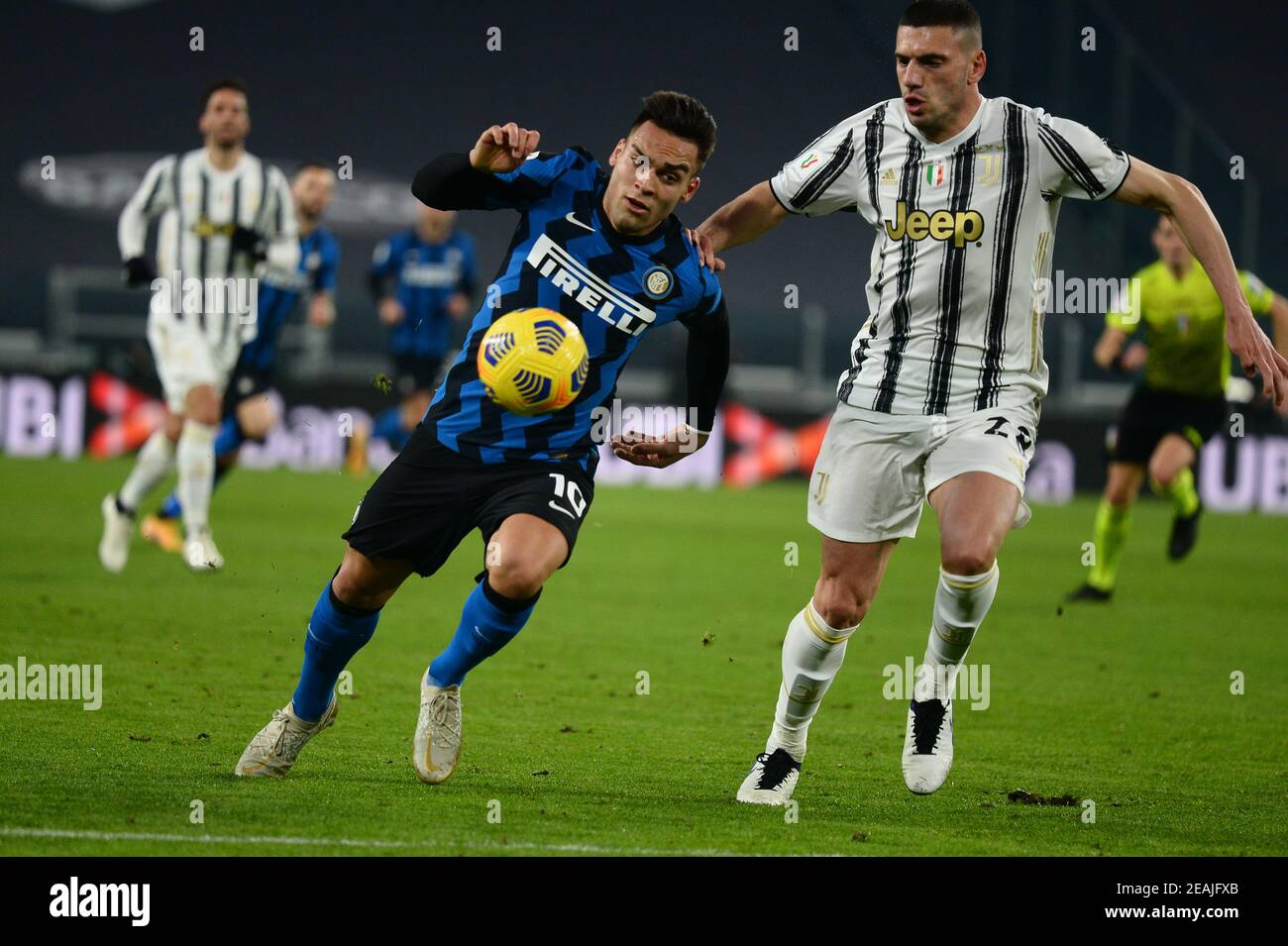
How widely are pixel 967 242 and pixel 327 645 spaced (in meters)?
2.10

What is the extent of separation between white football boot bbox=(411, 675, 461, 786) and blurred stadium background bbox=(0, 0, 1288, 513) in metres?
14.3

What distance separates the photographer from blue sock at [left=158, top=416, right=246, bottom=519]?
10492 mm

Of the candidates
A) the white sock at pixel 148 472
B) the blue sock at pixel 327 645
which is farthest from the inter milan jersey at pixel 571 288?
the white sock at pixel 148 472

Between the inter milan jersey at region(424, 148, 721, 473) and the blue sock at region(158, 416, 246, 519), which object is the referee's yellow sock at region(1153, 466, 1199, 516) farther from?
the inter milan jersey at region(424, 148, 721, 473)

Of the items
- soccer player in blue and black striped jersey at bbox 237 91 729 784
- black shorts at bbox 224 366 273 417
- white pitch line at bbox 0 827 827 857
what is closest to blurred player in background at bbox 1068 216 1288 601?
black shorts at bbox 224 366 273 417

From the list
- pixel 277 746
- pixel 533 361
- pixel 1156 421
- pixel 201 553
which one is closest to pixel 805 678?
pixel 533 361

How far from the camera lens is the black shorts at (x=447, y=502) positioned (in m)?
4.58

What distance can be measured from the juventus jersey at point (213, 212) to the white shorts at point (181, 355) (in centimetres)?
18

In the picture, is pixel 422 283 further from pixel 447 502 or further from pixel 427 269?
pixel 447 502

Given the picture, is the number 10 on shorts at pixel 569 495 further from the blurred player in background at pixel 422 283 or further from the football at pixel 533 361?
the blurred player in background at pixel 422 283

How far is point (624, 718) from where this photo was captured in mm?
5949

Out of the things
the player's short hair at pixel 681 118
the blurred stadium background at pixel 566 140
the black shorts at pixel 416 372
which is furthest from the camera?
the blurred stadium background at pixel 566 140
